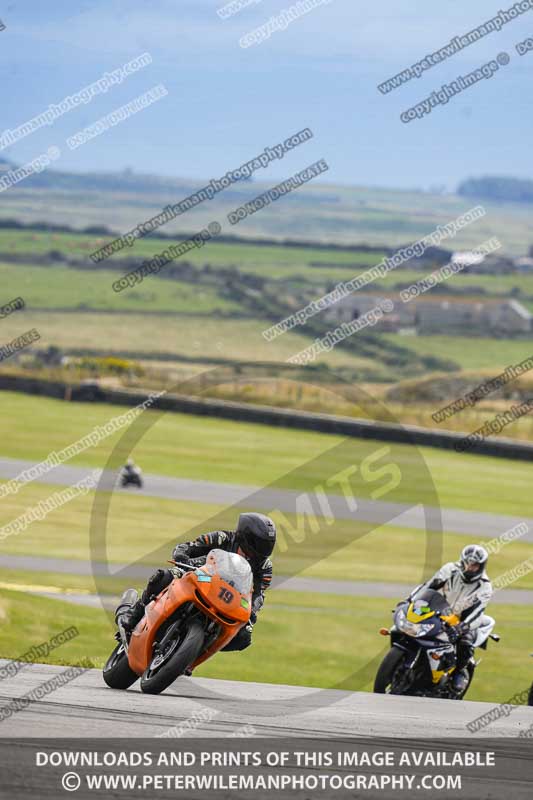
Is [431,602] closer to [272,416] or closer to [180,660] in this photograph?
[180,660]

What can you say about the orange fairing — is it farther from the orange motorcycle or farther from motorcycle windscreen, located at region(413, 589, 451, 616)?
motorcycle windscreen, located at region(413, 589, 451, 616)

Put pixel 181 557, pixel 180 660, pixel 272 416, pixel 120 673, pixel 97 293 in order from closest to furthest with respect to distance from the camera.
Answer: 1. pixel 180 660
2. pixel 181 557
3. pixel 120 673
4. pixel 272 416
5. pixel 97 293

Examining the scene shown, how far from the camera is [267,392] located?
6078cm

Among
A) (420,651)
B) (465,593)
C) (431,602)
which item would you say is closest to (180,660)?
(420,651)

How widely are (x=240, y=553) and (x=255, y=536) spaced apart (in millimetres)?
205

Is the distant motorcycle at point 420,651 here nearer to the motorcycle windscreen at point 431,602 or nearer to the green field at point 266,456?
the motorcycle windscreen at point 431,602

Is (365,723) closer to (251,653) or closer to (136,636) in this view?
(136,636)

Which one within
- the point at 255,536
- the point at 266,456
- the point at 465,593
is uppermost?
the point at 255,536

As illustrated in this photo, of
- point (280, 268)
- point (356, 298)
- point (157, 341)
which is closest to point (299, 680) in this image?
point (157, 341)

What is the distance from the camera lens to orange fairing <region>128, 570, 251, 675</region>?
8.66 metres

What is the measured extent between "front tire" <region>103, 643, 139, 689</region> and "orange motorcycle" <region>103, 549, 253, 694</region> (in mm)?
427

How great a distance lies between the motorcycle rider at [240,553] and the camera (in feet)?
29.8

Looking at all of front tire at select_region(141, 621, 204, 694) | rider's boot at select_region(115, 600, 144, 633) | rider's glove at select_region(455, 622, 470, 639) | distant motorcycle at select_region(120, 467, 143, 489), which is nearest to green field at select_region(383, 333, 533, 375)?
distant motorcycle at select_region(120, 467, 143, 489)

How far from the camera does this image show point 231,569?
8781 millimetres
